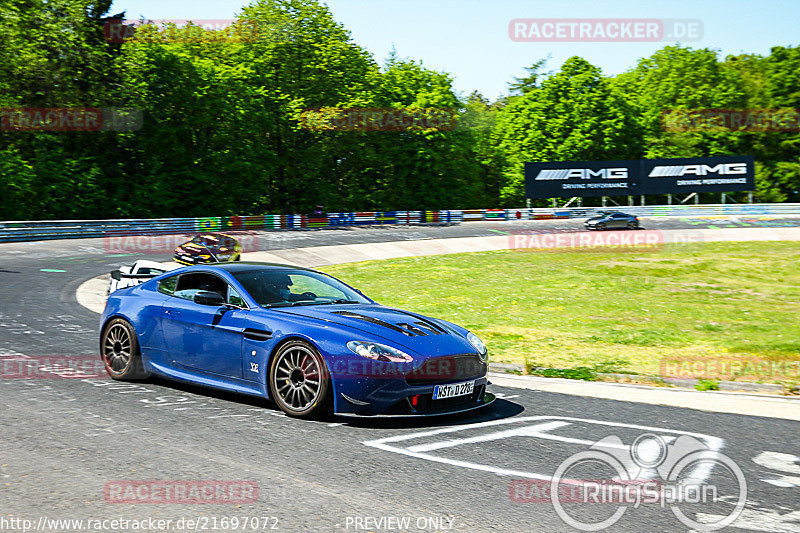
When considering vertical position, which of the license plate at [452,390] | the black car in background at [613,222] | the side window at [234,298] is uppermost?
the black car in background at [613,222]

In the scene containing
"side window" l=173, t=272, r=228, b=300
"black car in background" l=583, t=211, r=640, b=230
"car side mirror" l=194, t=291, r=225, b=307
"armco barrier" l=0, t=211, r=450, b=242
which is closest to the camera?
"car side mirror" l=194, t=291, r=225, b=307

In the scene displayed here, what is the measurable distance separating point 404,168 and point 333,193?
21.3 ft

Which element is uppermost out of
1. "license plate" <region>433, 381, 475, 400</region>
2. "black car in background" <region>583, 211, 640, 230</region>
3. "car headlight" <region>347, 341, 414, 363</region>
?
"black car in background" <region>583, 211, 640, 230</region>

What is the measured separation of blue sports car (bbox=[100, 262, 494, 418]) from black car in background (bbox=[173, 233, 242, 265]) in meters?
19.7

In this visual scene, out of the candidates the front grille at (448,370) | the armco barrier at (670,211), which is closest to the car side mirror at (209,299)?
the front grille at (448,370)

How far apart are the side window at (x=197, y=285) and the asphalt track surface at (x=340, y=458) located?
3.50 feet

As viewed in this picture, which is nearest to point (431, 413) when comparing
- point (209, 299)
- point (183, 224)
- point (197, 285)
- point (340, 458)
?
point (340, 458)

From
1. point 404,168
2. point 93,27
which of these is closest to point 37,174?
point 93,27

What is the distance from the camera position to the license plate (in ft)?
23.2

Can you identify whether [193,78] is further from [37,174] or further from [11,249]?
[11,249]

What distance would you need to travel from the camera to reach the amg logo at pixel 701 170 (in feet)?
205

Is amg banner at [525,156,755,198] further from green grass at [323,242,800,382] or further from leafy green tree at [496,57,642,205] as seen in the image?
green grass at [323,242,800,382]

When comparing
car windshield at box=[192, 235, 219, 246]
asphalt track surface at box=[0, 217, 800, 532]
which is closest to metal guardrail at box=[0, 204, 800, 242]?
car windshield at box=[192, 235, 219, 246]

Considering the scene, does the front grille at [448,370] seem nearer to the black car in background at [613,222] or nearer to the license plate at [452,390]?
the license plate at [452,390]
